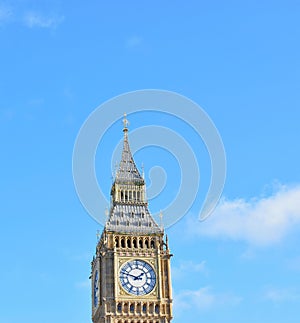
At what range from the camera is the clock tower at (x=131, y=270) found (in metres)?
112

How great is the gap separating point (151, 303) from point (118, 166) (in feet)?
84.2

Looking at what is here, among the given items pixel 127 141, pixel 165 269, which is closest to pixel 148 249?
A: pixel 165 269

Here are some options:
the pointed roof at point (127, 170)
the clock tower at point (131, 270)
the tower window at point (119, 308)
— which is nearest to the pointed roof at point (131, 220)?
the clock tower at point (131, 270)

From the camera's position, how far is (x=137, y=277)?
11369cm


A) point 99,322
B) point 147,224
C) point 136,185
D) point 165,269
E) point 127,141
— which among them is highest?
point 127,141

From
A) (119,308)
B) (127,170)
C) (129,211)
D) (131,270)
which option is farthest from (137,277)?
(127,170)

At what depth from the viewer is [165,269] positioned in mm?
116188

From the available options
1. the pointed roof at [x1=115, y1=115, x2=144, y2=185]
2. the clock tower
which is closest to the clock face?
the clock tower

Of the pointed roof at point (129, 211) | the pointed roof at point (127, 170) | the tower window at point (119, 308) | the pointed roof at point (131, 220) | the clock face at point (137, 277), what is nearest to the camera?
the tower window at point (119, 308)

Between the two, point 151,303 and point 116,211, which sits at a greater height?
point 116,211

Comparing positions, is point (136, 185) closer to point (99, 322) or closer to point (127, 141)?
point (127, 141)

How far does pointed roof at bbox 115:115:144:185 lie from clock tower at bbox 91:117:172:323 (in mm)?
3777

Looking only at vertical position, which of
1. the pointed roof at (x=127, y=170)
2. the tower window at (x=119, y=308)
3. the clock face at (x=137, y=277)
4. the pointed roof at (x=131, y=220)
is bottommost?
the tower window at (x=119, y=308)

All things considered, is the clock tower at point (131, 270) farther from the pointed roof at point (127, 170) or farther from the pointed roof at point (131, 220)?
the pointed roof at point (127, 170)
